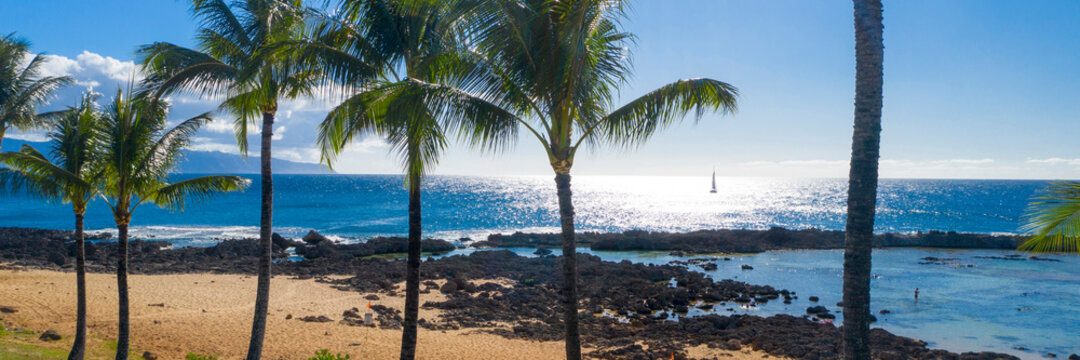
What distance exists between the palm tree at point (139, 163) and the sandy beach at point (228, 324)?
4.23m

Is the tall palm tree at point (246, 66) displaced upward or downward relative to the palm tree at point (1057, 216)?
upward

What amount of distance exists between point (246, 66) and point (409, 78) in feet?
10.2

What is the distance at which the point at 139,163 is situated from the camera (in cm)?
1000

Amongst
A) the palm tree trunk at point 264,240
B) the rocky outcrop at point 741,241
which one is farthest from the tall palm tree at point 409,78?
the rocky outcrop at point 741,241

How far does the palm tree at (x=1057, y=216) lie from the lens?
6.04m

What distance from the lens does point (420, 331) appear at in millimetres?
16641

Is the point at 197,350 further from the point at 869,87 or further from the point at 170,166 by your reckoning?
the point at 869,87

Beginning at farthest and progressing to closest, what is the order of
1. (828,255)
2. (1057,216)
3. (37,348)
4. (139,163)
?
(828,255) → (37,348) → (139,163) → (1057,216)

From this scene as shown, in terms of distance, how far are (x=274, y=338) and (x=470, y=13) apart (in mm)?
11546

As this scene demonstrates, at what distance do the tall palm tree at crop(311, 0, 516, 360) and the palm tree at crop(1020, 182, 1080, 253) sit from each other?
6.13m

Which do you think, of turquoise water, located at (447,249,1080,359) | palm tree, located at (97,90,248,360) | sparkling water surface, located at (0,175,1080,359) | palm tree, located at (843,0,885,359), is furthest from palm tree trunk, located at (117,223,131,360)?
sparkling water surface, located at (0,175,1080,359)

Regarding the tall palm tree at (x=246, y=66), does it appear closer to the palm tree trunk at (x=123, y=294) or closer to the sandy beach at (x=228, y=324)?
the palm tree trunk at (x=123, y=294)

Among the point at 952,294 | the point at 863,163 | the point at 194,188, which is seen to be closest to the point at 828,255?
the point at 952,294

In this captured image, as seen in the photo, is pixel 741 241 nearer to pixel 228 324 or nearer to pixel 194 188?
pixel 228 324
